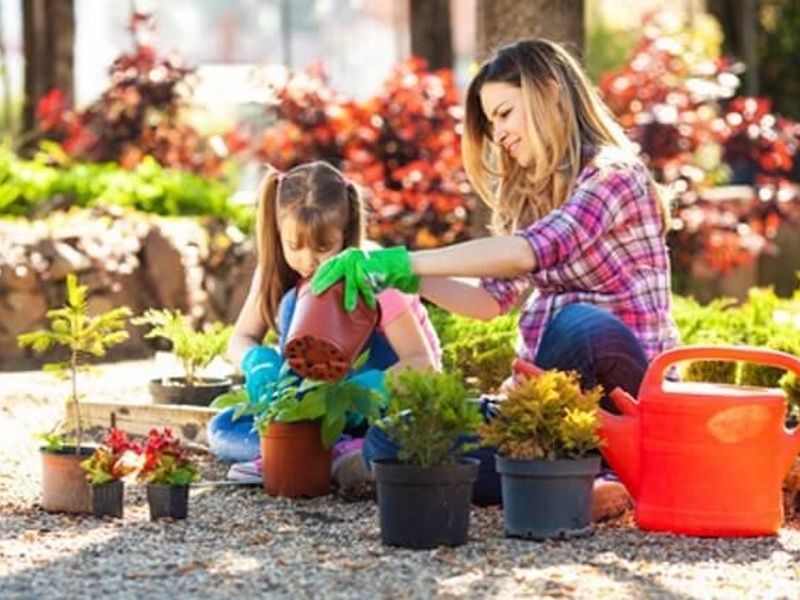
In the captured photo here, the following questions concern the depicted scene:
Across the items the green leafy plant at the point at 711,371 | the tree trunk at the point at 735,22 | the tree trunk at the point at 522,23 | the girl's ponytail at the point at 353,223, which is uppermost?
the tree trunk at the point at 735,22

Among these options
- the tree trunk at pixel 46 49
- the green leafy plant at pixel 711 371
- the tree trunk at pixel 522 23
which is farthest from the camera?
the tree trunk at pixel 46 49

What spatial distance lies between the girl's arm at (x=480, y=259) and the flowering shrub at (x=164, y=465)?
674 mm

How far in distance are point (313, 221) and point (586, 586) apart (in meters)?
1.55

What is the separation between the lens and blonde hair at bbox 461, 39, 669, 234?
5.00 metres

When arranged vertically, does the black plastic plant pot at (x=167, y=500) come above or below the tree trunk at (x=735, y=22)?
below

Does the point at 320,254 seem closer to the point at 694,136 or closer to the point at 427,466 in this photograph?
the point at 427,466

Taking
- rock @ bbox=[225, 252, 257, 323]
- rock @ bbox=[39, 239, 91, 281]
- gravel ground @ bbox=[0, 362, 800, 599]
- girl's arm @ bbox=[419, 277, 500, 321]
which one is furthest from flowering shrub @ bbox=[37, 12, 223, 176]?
girl's arm @ bbox=[419, 277, 500, 321]

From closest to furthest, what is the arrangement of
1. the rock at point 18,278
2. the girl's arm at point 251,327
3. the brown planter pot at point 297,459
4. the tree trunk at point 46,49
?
the brown planter pot at point 297,459
the girl's arm at point 251,327
the rock at point 18,278
the tree trunk at point 46,49

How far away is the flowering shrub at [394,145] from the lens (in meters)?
8.73

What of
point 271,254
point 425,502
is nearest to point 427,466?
point 425,502

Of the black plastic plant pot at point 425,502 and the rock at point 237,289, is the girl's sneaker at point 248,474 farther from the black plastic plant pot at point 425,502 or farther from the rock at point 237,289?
the rock at point 237,289

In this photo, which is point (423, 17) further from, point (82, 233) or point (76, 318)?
point (76, 318)

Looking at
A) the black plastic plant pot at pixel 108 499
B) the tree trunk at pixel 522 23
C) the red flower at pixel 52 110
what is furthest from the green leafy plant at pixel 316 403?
the red flower at pixel 52 110

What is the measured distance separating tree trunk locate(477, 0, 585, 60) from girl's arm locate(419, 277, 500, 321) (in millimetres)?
3028
